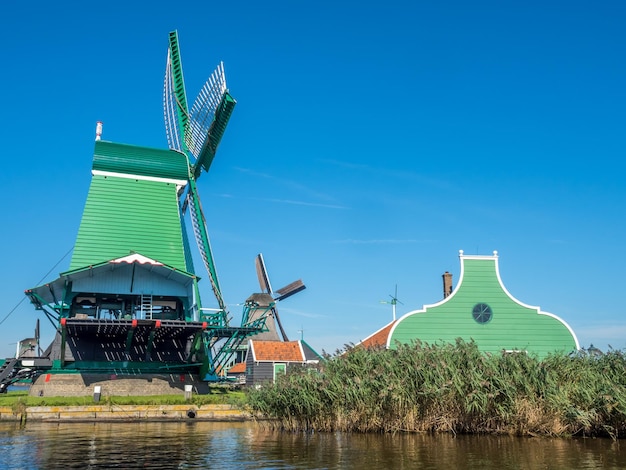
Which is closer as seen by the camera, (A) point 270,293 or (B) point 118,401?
(B) point 118,401

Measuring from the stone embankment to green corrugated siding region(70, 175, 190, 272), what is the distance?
24.7 feet

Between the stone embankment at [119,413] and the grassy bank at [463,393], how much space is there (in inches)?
337

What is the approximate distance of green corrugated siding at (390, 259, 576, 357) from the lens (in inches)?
969

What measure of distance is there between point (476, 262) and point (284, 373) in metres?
10.4

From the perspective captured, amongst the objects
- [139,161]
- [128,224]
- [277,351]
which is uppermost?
[139,161]

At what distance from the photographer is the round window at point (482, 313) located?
24.9m

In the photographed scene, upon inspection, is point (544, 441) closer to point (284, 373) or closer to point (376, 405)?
point (376, 405)

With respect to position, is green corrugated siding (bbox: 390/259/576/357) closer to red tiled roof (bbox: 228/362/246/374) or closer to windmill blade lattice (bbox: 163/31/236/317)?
windmill blade lattice (bbox: 163/31/236/317)

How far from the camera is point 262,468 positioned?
1120cm

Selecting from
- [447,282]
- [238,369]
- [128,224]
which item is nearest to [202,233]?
[128,224]

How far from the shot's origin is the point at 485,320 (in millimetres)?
24922

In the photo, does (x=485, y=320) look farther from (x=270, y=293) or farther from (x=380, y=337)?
(x=270, y=293)

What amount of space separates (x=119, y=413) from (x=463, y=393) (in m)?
15.1

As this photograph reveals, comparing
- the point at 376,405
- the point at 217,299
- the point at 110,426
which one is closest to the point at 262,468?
the point at 376,405
